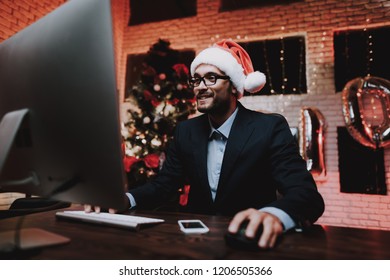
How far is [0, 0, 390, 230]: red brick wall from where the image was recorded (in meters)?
3.69

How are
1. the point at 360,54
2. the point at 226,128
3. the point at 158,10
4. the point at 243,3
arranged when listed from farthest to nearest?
1. the point at 158,10
2. the point at 243,3
3. the point at 360,54
4. the point at 226,128

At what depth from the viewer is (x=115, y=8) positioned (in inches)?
192

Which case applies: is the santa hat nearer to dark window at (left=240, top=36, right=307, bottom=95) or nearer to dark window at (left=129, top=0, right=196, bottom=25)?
dark window at (left=240, top=36, right=307, bottom=95)

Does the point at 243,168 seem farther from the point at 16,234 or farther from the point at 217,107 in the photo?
the point at 16,234

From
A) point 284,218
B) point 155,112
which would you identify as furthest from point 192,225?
point 155,112

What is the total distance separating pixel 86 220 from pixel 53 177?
0.29m

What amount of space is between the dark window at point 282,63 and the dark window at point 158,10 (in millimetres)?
1383

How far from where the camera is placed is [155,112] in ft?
11.8

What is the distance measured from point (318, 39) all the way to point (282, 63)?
58cm

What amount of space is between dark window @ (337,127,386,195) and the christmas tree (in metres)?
2.12

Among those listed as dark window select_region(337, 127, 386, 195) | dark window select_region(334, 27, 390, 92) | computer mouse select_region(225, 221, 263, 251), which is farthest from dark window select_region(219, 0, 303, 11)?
computer mouse select_region(225, 221, 263, 251)

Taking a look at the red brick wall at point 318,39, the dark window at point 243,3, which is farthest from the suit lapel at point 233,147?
the dark window at point 243,3

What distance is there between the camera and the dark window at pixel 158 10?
15.3ft
